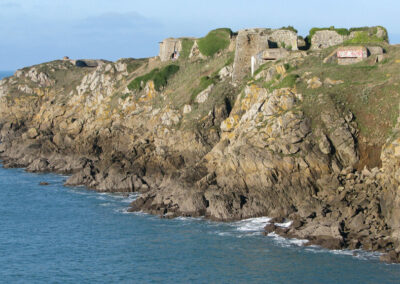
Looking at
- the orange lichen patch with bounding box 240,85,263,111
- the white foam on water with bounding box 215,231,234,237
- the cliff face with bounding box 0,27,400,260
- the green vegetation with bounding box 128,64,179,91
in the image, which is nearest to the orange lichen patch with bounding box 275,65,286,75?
the cliff face with bounding box 0,27,400,260

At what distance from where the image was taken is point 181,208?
199 ft

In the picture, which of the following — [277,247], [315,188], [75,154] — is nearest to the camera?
[277,247]

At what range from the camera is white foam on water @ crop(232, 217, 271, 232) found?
5409cm

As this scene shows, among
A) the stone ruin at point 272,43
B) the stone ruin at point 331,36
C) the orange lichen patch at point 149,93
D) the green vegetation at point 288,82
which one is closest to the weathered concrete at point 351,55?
the green vegetation at point 288,82

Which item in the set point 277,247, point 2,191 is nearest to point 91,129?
point 2,191

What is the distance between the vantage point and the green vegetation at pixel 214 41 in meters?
98.1

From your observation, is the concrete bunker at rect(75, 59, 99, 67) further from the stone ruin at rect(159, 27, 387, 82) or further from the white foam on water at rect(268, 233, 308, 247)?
the white foam on water at rect(268, 233, 308, 247)

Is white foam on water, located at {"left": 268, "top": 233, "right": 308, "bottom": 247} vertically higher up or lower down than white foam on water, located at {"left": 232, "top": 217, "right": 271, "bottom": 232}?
lower down

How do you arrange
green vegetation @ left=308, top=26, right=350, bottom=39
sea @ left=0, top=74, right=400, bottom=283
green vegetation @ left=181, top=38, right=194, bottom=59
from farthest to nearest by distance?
green vegetation @ left=181, top=38, right=194, bottom=59 → green vegetation @ left=308, top=26, right=350, bottom=39 → sea @ left=0, top=74, right=400, bottom=283

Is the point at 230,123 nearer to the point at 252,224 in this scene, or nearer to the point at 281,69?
the point at 281,69

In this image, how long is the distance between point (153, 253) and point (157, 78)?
50433mm

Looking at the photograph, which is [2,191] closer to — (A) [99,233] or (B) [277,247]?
(A) [99,233]

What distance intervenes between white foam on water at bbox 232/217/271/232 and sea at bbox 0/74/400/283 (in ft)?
0.31

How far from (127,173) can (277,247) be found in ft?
99.1
